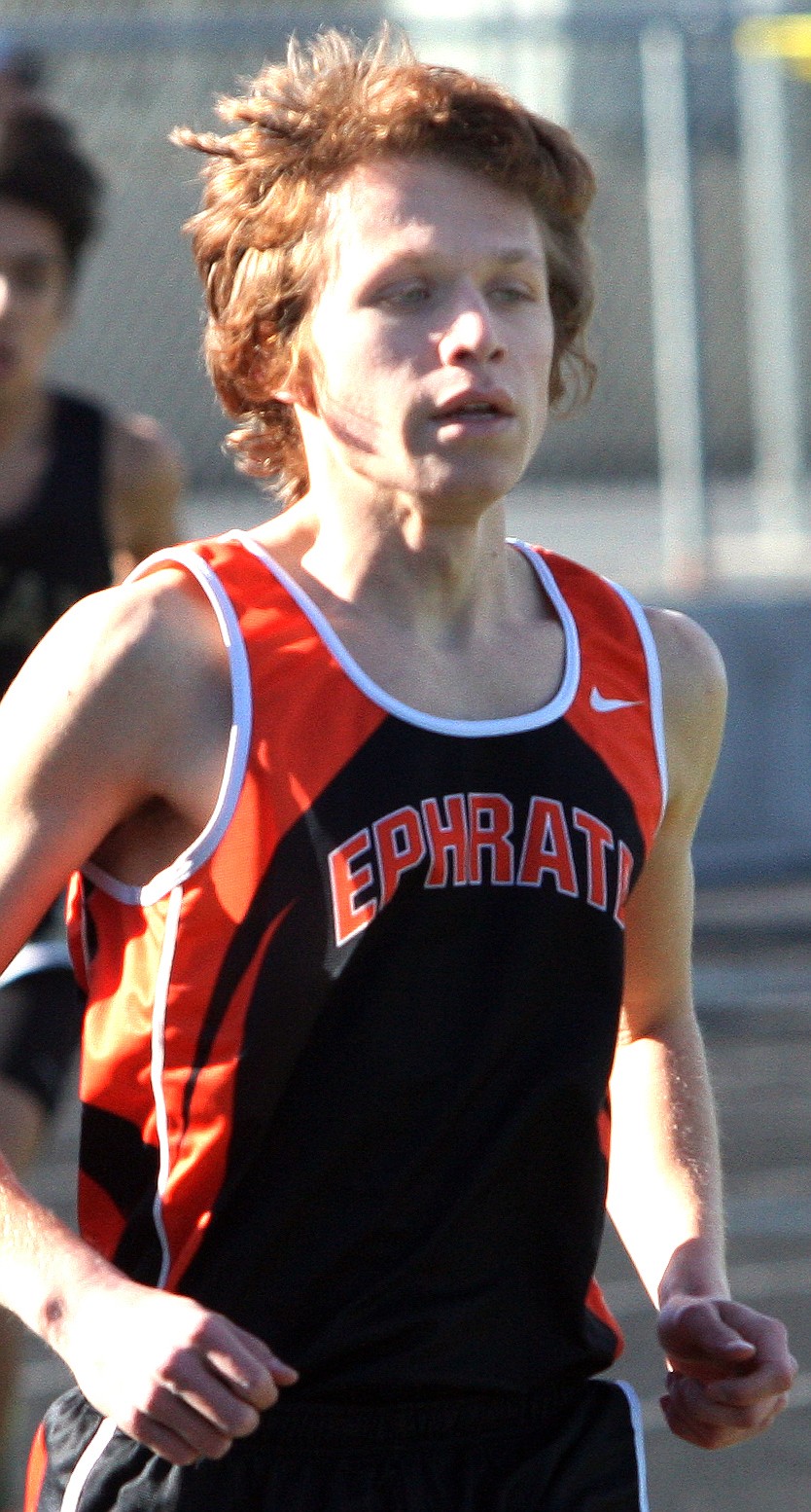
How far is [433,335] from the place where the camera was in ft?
6.98

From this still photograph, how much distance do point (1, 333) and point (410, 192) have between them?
209 centimetres

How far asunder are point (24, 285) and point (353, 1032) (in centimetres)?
239

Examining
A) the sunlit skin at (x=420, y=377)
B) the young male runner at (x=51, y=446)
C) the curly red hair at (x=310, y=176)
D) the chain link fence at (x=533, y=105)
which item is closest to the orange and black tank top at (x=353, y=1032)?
the sunlit skin at (x=420, y=377)

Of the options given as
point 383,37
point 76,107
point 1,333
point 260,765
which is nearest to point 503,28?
point 76,107

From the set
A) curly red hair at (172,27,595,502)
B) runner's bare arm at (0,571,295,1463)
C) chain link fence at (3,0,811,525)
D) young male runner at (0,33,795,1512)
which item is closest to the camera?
runner's bare arm at (0,571,295,1463)

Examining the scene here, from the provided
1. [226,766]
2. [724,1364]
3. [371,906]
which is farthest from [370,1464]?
[226,766]

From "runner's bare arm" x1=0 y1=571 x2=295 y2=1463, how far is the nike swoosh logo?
369 millimetres

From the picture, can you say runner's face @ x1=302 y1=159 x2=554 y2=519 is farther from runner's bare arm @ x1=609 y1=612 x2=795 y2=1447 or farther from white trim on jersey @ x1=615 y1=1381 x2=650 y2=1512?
white trim on jersey @ x1=615 y1=1381 x2=650 y2=1512

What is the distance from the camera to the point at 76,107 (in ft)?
33.0

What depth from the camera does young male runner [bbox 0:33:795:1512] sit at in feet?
6.68

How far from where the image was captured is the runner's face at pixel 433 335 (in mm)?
2123

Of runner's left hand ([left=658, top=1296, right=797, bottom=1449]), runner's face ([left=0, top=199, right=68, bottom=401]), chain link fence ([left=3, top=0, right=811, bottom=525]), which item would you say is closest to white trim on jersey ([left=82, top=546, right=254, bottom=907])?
runner's left hand ([left=658, top=1296, right=797, bottom=1449])

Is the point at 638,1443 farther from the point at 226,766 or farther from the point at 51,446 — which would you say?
the point at 51,446

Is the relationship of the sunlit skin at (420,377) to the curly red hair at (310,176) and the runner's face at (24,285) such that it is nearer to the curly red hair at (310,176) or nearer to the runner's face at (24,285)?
the curly red hair at (310,176)
